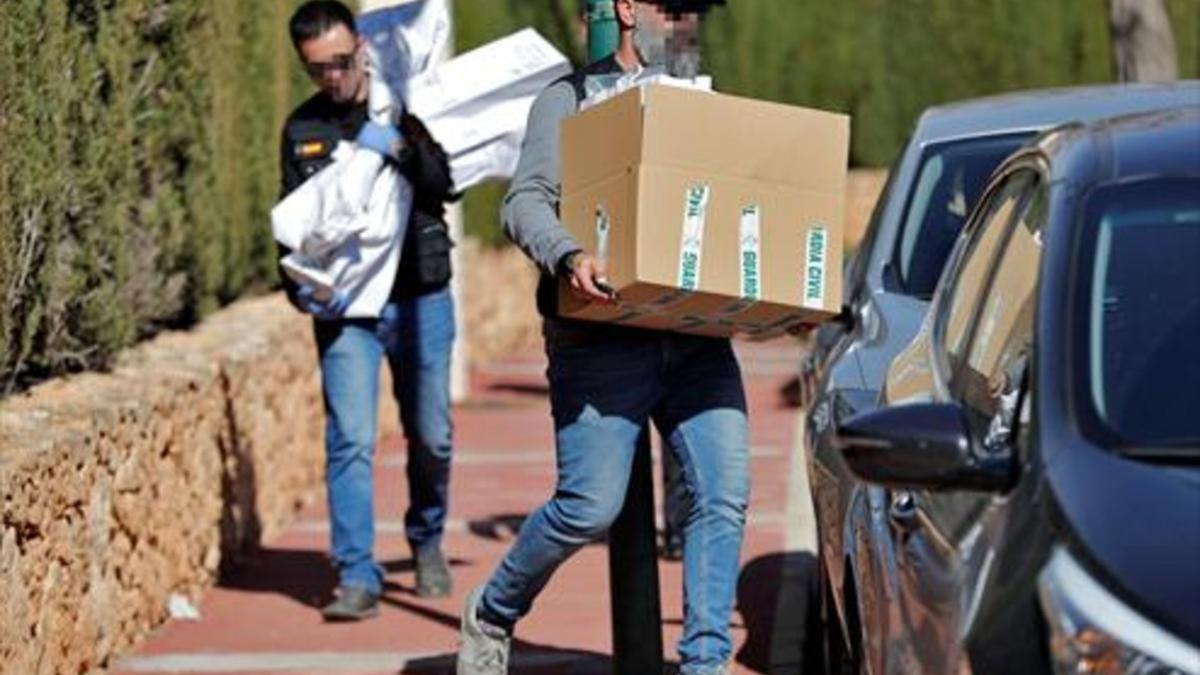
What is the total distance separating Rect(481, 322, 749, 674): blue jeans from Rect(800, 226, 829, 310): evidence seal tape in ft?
1.48

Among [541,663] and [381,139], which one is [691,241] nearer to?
[541,663]

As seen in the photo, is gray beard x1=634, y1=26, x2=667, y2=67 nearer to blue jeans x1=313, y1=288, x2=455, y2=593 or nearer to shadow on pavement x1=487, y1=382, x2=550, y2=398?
blue jeans x1=313, y1=288, x2=455, y2=593

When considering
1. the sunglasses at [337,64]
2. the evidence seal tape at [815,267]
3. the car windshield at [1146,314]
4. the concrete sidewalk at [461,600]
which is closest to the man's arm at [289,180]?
the sunglasses at [337,64]

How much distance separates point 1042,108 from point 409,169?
2041 mm

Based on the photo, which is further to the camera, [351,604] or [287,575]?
[287,575]

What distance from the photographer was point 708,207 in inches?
283

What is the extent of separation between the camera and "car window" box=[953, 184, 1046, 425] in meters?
5.70

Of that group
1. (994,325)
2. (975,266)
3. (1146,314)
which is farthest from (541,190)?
(1146,314)

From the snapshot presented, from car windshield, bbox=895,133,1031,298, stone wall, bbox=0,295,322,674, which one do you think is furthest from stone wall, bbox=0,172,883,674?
car windshield, bbox=895,133,1031,298

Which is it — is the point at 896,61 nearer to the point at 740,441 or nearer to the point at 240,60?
the point at 240,60

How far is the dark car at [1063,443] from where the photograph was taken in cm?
473

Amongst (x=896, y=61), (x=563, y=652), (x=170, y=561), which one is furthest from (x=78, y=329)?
(x=896, y=61)

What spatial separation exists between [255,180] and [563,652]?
4769 mm

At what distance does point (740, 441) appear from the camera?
787 cm
